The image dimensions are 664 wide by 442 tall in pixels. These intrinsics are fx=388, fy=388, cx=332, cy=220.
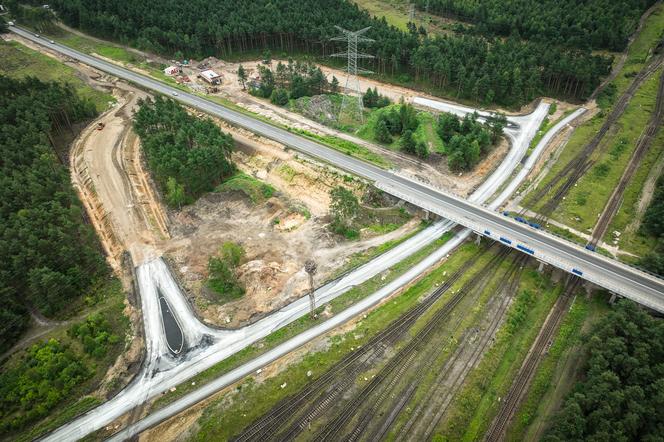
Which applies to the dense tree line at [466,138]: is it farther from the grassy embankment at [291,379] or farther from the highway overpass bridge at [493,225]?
the grassy embankment at [291,379]

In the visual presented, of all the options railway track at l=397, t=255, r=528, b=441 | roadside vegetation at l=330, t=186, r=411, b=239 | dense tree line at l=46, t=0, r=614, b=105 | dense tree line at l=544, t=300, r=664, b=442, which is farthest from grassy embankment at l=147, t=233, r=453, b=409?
dense tree line at l=46, t=0, r=614, b=105

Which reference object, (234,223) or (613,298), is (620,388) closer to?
(613,298)

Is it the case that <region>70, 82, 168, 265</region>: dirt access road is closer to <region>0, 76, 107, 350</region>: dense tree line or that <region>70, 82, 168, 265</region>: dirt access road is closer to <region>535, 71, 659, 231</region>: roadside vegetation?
<region>0, 76, 107, 350</region>: dense tree line

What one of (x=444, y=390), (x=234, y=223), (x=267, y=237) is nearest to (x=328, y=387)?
(x=444, y=390)

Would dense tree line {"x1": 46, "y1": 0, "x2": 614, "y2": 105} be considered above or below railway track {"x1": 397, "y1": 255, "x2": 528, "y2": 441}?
above

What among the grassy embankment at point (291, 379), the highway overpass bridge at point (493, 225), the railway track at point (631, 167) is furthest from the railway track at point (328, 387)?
the railway track at point (631, 167)

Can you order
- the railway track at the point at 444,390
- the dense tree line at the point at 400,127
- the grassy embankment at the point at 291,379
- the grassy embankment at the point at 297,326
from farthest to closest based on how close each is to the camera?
1. the dense tree line at the point at 400,127
2. the grassy embankment at the point at 297,326
3. the grassy embankment at the point at 291,379
4. the railway track at the point at 444,390

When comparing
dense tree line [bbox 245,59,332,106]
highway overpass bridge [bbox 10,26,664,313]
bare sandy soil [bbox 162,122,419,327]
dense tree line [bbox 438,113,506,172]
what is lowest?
bare sandy soil [bbox 162,122,419,327]
